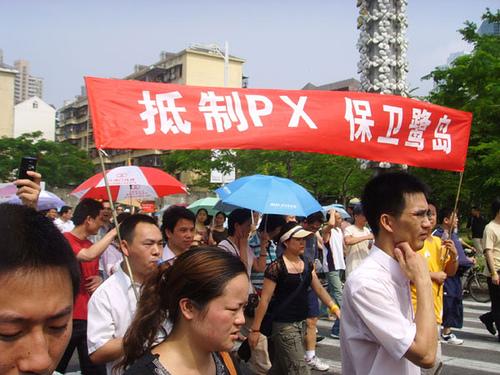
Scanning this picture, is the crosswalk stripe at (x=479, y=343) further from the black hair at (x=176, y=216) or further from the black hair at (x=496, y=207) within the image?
the black hair at (x=176, y=216)

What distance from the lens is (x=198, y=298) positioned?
2230mm

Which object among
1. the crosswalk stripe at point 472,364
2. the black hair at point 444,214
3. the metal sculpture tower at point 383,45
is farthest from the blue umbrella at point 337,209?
the crosswalk stripe at point 472,364

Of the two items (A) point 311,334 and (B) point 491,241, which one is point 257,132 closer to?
(A) point 311,334

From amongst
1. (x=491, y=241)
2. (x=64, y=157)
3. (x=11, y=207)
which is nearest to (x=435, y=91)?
(x=491, y=241)

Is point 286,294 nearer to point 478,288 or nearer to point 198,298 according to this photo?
point 198,298

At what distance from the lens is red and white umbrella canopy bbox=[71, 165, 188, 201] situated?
7.34 m

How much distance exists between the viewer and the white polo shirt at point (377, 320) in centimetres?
239

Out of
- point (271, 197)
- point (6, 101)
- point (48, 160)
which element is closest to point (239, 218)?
point (271, 197)

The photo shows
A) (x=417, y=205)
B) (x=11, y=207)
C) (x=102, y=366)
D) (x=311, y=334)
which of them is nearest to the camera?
(x=11, y=207)

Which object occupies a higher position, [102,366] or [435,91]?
[435,91]

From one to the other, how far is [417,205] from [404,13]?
22.8 ft

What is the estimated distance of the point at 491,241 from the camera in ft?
23.2

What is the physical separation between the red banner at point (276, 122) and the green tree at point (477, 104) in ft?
33.1

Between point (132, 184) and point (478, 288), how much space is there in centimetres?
782
